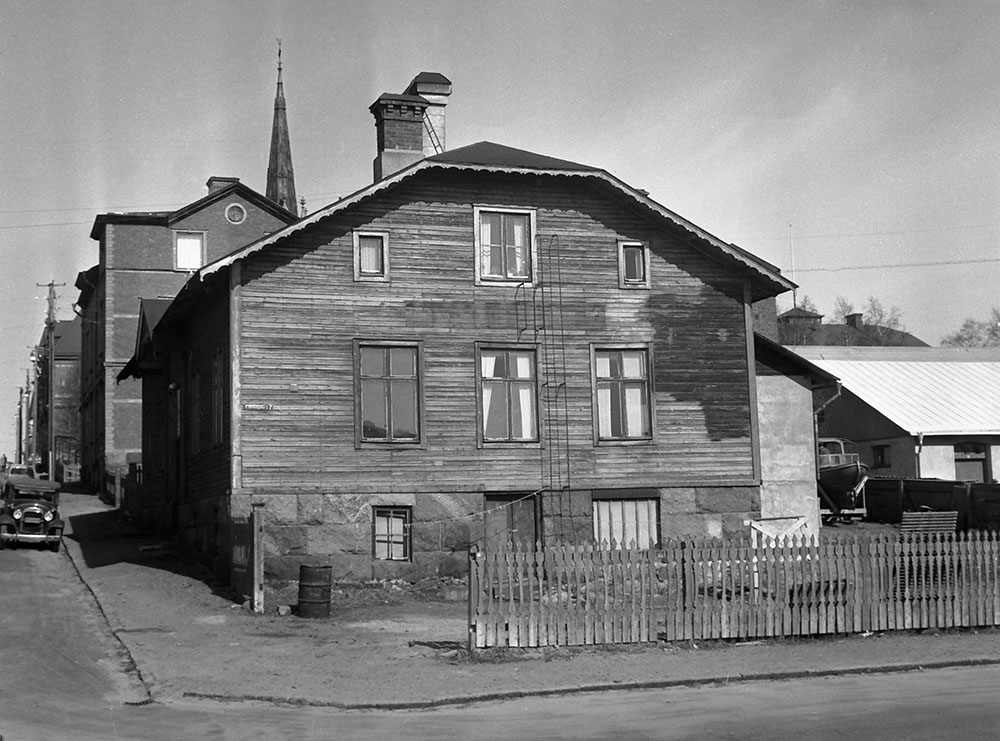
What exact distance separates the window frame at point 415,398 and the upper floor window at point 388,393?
0.02 metres

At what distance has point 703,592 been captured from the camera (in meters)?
18.2

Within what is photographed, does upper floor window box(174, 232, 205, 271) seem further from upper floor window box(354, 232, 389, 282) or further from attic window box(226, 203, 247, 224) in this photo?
upper floor window box(354, 232, 389, 282)

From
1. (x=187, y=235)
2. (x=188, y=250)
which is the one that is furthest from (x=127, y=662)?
(x=187, y=235)

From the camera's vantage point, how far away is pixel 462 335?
25594mm

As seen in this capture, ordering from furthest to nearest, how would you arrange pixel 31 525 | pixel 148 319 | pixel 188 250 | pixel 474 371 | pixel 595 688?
pixel 188 250 → pixel 31 525 → pixel 148 319 → pixel 474 371 → pixel 595 688

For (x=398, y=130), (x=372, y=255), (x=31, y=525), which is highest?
(x=398, y=130)

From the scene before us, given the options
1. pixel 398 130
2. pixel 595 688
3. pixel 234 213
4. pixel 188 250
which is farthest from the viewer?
pixel 234 213

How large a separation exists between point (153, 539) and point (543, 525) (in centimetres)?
1365

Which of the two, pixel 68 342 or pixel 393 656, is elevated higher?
pixel 68 342

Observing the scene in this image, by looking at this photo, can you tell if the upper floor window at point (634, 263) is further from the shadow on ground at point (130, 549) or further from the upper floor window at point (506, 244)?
→ the shadow on ground at point (130, 549)

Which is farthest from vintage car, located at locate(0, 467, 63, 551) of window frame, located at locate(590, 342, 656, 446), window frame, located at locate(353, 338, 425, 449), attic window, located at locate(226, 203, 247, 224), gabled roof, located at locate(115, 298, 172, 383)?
attic window, located at locate(226, 203, 247, 224)

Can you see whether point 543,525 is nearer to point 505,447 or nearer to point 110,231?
point 505,447

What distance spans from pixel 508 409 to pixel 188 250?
3274cm

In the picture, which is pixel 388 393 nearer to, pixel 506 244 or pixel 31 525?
pixel 506 244
